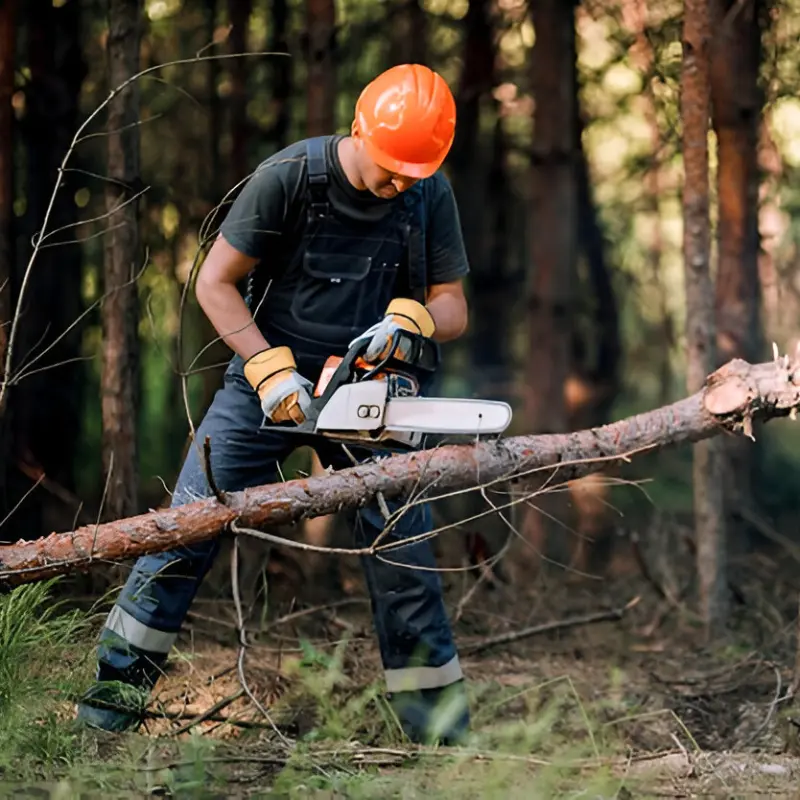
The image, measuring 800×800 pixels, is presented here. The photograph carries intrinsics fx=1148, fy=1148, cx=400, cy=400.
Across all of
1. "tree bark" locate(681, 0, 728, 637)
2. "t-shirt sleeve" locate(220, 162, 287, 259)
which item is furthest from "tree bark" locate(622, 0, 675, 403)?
"t-shirt sleeve" locate(220, 162, 287, 259)

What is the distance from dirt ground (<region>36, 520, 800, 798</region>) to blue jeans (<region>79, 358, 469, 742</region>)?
154mm

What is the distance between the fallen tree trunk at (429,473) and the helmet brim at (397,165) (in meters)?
0.86

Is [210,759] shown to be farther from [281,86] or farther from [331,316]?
[281,86]

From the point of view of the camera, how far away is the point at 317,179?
12.0ft

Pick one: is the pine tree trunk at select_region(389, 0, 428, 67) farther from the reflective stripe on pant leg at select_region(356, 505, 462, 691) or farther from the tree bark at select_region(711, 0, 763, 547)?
the reflective stripe on pant leg at select_region(356, 505, 462, 691)

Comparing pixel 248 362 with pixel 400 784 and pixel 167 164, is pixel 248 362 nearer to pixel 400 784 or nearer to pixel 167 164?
pixel 400 784

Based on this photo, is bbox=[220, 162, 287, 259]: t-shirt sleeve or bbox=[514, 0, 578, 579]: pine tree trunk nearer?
bbox=[220, 162, 287, 259]: t-shirt sleeve

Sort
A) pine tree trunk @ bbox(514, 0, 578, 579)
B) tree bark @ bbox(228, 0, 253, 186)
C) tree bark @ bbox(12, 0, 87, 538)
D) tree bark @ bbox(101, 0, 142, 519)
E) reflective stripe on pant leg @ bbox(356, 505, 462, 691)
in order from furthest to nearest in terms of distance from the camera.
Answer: tree bark @ bbox(228, 0, 253, 186), pine tree trunk @ bbox(514, 0, 578, 579), tree bark @ bbox(12, 0, 87, 538), tree bark @ bbox(101, 0, 142, 519), reflective stripe on pant leg @ bbox(356, 505, 462, 691)

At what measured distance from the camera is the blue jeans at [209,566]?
12.2ft

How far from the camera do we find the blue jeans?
3.72m

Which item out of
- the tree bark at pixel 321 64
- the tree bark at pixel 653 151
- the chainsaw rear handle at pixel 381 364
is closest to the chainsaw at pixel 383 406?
the chainsaw rear handle at pixel 381 364

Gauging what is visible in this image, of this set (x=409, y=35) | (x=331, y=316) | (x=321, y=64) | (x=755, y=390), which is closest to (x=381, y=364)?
(x=331, y=316)

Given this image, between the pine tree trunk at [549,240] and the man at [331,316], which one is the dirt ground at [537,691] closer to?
the man at [331,316]

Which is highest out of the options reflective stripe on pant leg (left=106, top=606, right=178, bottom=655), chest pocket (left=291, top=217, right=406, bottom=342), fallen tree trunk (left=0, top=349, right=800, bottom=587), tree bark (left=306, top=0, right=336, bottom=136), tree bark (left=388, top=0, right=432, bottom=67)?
tree bark (left=388, top=0, right=432, bottom=67)
